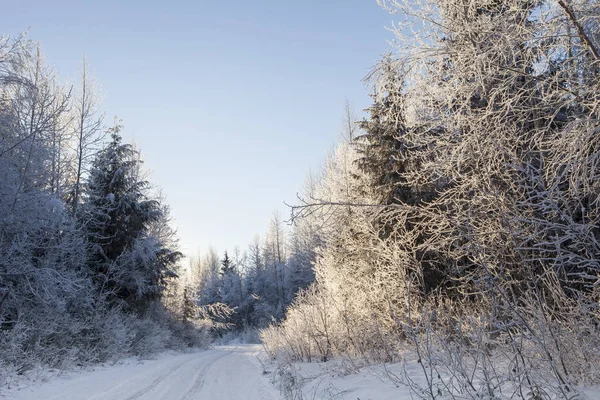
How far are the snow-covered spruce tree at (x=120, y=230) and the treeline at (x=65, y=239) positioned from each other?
0.17 ft

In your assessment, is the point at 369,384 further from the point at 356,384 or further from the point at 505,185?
the point at 505,185

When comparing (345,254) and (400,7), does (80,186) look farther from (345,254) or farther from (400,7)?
(400,7)

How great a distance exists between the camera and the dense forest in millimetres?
4293

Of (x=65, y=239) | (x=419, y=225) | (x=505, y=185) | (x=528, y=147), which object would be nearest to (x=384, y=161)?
(x=419, y=225)

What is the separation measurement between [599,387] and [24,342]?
14.3m

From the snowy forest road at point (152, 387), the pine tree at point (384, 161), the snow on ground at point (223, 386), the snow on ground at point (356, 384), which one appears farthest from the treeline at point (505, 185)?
the pine tree at point (384, 161)

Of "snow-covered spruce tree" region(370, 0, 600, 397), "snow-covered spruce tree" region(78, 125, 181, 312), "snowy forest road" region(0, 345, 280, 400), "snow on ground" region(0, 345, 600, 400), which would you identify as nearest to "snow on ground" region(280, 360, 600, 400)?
"snow on ground" region(0, 345, 600, 400)

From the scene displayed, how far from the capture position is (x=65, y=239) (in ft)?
51.1

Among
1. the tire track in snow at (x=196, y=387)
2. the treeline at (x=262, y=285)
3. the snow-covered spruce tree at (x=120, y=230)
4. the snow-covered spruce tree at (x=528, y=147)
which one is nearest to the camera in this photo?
the snow-covered spruce tree at (x=528, y=147)

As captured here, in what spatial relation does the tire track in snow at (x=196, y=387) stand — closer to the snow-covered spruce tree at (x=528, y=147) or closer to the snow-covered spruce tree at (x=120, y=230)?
the snow-covered spruce tree at (x=528, y=147)

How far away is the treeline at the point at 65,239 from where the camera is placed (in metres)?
12.0

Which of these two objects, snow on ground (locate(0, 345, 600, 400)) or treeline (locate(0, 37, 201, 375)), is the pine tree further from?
treeline (locate(0, 37, 201, 375))

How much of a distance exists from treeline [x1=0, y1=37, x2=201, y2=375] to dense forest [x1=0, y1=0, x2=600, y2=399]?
0.32 ft

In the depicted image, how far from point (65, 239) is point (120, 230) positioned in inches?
201
